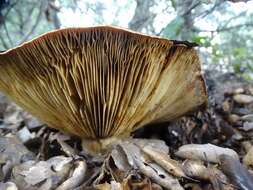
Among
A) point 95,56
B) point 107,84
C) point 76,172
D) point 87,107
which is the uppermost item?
point 95,56

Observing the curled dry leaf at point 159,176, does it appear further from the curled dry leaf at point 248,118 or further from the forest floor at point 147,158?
the curled dry leaf at point 248,118

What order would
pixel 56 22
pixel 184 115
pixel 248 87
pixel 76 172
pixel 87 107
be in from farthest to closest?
pixel 56 22
pixel 248 87
pixel 184 115
pixel 87 107
pixel 76 172

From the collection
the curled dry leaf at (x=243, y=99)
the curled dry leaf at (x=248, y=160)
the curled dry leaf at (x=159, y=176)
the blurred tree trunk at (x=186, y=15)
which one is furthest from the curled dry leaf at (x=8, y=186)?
the blurred tree trunk at (x=186, y=15)

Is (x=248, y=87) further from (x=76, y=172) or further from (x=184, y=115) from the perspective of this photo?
(x=76, y=172)

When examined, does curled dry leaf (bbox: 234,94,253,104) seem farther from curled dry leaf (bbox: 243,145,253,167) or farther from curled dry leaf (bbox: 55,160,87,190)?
curled dry leaf (bbox: 55,160,87,190)

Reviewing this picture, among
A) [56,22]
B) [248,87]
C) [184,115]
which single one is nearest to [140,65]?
[184,115]

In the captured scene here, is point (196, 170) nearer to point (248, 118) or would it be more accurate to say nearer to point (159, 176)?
point (159, 176)

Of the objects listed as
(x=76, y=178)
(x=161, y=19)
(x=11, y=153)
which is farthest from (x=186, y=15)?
(x=76, y=178)

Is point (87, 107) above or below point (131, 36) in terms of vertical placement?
below
